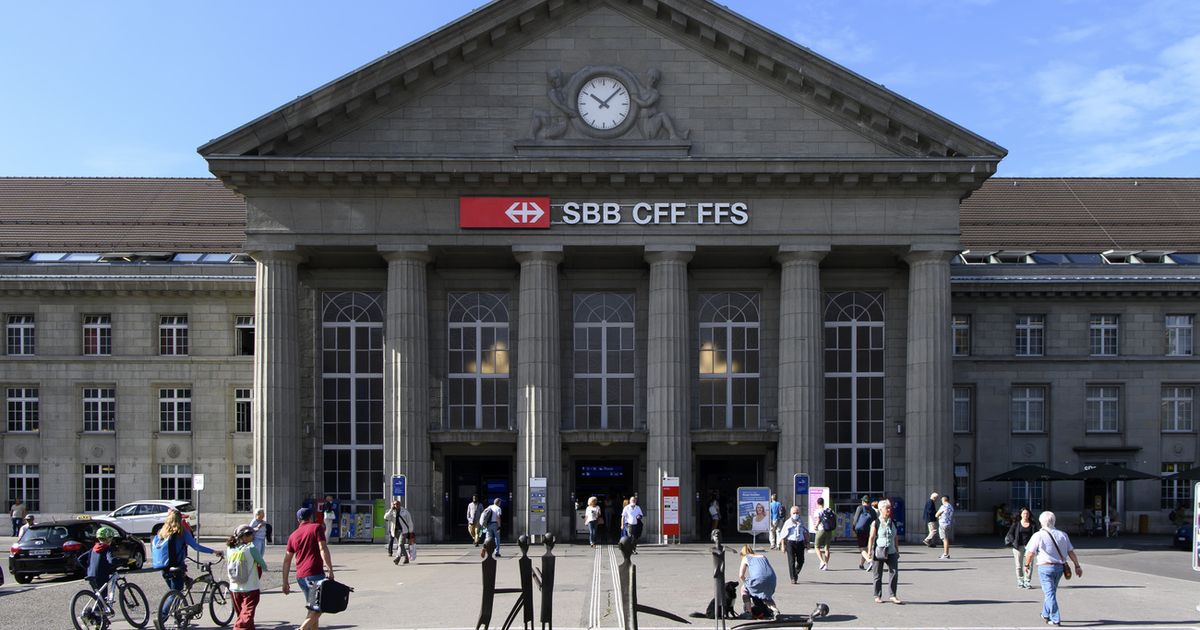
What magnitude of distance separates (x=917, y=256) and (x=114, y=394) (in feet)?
105

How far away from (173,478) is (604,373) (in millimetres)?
19114

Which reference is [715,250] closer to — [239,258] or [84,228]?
[239,258]

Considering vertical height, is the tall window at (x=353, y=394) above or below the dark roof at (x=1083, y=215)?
below

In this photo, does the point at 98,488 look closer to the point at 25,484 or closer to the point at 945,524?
the point at 25,484

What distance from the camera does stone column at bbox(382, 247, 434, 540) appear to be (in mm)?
41781

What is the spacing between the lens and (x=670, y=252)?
42.0 meters

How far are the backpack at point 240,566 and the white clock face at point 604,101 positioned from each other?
89.8 feet

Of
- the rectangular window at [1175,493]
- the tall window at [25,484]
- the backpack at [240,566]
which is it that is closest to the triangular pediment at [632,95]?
the rectangular window at [1175,493]

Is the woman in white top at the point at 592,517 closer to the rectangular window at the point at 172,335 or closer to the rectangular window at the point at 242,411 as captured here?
the rectangular window at the point at 242,411

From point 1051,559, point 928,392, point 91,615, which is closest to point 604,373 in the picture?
point 928,392

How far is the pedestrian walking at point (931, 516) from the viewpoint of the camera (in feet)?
132

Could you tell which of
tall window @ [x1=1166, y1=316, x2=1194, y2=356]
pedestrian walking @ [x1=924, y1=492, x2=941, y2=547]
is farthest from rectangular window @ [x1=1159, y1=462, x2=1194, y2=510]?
pedestrian walking @ [x1=924, y1=492, x2=941, y2=547]

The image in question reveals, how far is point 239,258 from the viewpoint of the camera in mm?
54625

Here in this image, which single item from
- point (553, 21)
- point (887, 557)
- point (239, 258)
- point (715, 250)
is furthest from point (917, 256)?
point (239, 258)
